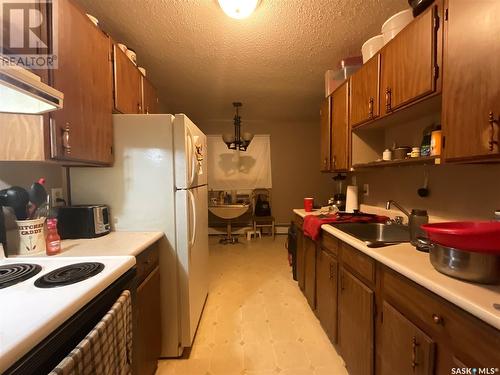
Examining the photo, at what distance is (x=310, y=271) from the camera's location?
2.25m

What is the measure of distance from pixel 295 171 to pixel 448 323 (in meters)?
4.69

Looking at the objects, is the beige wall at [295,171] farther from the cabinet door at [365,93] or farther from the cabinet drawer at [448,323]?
the cabinet drawer at [448,323]

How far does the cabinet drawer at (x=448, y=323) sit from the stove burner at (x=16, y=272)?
150cm

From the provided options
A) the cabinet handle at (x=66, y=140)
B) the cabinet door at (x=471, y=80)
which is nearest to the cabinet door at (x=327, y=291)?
the cabinet door at (x=471, y=80)

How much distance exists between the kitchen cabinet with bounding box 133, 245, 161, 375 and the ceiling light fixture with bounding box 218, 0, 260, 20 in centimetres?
166

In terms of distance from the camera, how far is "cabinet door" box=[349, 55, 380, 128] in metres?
1.66

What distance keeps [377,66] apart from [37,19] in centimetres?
195

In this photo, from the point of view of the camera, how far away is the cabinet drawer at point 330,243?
1.66 m

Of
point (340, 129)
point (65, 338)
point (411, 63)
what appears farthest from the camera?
point (340, 129)

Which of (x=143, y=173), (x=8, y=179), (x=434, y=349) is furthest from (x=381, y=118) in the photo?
(x=8, y=179)

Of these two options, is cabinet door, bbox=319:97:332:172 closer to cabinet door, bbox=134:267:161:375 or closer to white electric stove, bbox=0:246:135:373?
cabinet door, bbox=134:267:161:375

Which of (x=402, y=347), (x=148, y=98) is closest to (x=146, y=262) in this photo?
(x=402, y=347)

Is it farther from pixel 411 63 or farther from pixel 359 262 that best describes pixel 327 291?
pixel 411 63

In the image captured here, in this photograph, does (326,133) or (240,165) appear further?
(240,165)
